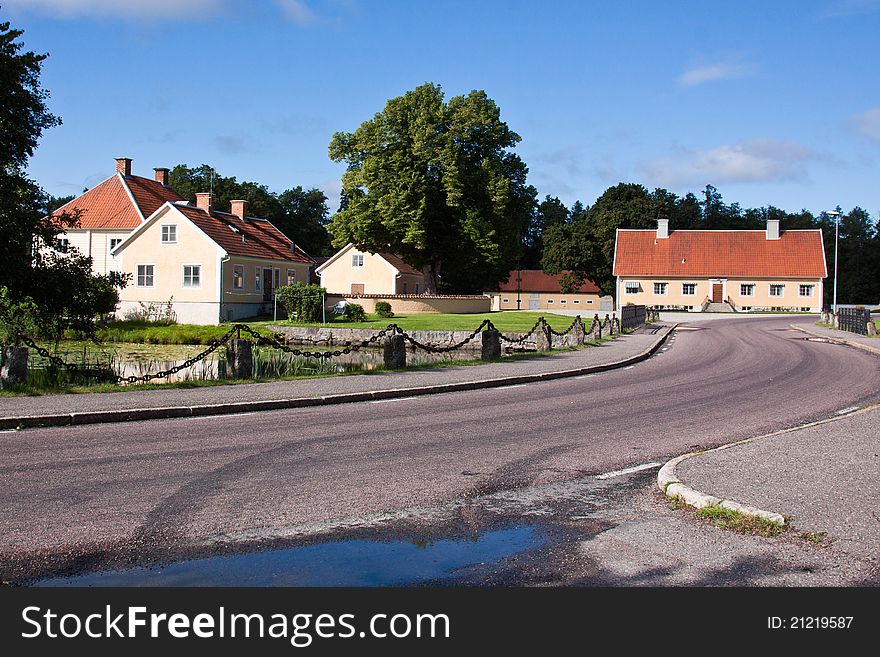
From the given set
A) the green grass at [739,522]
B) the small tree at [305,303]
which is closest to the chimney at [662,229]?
the small tree at [305,303]

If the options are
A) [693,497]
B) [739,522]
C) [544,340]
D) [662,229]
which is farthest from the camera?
[662,229]

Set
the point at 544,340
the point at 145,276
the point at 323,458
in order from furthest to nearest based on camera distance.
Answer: the point at 145,276
the point at 544,340
the point at 323,458

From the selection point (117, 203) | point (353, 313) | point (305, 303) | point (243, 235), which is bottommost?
point (353, 313)

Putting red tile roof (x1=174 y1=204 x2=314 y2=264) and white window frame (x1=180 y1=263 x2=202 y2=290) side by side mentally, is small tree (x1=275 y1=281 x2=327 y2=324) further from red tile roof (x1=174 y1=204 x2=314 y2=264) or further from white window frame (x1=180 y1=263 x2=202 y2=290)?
white window frame (x1=180 y1=263 x2=202 y2=290)

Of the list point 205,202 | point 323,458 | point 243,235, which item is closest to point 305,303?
point 243,235

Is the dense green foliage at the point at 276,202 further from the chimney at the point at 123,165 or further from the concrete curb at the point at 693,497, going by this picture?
the concrete curb at the point at 693,497

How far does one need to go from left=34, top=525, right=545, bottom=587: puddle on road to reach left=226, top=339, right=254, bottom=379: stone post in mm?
11675

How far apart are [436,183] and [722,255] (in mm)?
33058

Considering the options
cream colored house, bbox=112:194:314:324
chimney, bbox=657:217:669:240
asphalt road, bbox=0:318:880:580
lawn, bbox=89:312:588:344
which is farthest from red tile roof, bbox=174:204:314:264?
chimney, bbox=657:217:669:240

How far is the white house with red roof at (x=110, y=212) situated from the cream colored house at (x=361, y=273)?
15.2 m

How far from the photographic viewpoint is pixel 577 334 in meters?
28.9

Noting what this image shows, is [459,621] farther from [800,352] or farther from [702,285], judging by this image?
[702,285]

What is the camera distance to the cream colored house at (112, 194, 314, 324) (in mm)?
49188

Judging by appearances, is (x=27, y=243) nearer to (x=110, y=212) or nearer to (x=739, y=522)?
(x=739, y=522)
